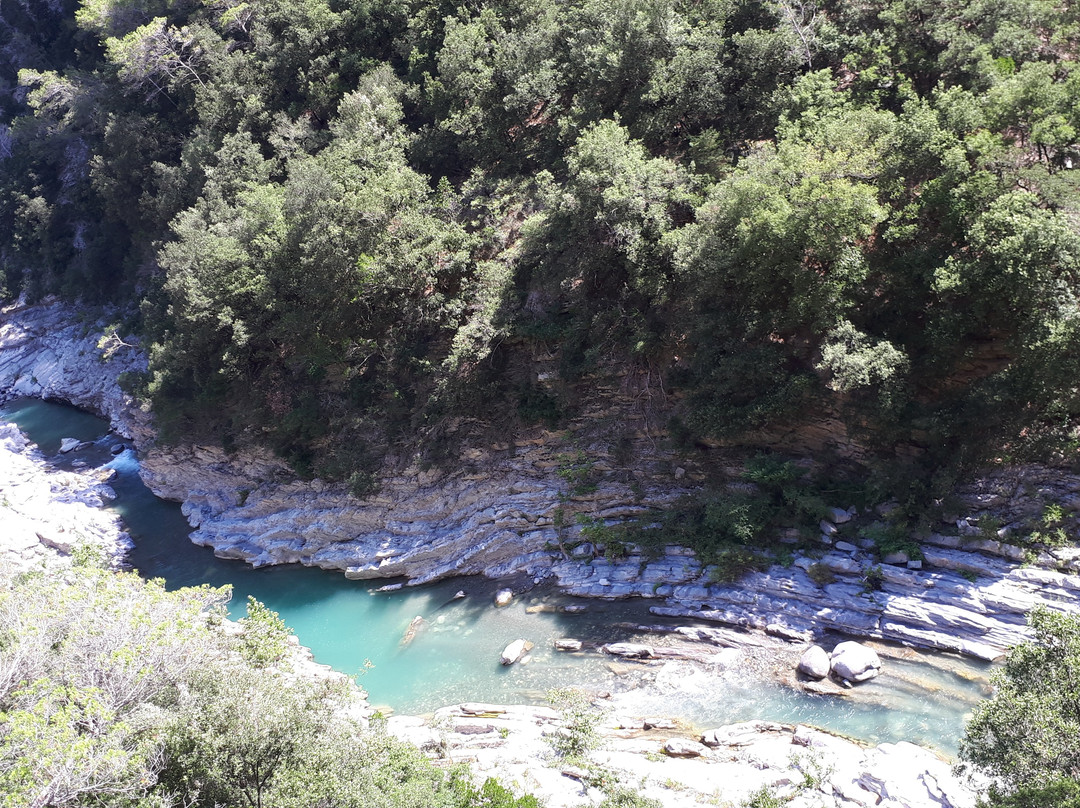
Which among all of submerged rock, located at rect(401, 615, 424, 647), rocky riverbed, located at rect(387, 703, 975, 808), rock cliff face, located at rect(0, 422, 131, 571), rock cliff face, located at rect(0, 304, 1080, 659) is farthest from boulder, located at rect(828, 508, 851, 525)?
rock cliff face, located at rect(0, 422, 131, 571)

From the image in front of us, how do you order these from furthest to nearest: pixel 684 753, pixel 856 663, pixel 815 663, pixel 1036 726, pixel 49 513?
1. pixel 49 513
2. pixel 815 663
3. pixel 856 663
4. pixel 684 753
5. pixel 1036 726

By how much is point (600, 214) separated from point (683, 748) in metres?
15.1

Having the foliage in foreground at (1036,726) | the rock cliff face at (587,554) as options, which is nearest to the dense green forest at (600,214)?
the rock cliff face at (587,554)

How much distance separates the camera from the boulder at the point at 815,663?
16.3m

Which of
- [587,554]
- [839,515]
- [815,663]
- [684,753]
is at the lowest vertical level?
[684,753]

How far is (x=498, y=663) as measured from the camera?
1956 cm

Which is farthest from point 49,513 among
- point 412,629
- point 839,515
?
point 839,515

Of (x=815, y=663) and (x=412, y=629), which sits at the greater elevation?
(x=815, y=663)

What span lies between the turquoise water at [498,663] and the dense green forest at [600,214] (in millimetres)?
5182

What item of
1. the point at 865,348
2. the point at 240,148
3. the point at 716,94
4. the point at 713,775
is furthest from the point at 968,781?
the point at 240,148

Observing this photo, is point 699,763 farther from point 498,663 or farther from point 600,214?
point 600,214

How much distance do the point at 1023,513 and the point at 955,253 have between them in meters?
6.72

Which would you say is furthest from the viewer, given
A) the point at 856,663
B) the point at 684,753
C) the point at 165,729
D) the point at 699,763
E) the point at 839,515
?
the point at 839,515

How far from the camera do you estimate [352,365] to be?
90.4 feet
